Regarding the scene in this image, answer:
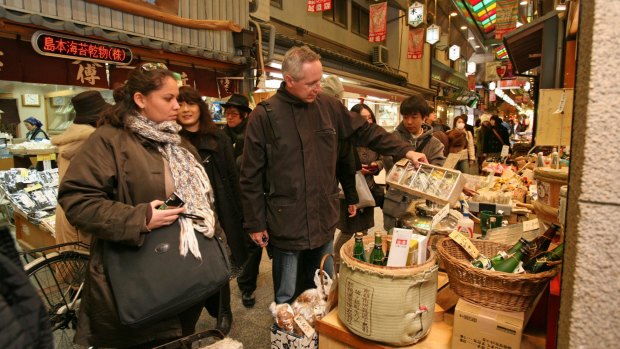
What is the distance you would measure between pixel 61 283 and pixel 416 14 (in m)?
12.5

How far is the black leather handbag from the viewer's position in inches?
65.1

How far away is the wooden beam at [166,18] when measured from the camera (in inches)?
220

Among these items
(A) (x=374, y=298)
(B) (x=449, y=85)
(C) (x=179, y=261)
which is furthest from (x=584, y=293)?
(B) (x=449, y=85)

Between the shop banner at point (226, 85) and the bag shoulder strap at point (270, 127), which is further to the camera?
the shop banner at point (226, 85)

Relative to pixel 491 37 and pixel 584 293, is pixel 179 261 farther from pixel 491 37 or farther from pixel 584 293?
pixel 491 37

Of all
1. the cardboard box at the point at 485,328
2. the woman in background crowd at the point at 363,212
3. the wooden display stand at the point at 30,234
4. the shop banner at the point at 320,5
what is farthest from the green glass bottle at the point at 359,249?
the shop banner at the point at 320,5

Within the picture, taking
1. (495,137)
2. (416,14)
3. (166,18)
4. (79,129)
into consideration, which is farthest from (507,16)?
(79,129)

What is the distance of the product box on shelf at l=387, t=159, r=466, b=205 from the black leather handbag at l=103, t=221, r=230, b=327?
1243mm

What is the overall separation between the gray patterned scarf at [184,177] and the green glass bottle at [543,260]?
1.50 metres

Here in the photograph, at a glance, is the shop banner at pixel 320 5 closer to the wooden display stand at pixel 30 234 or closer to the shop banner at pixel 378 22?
the shop banner at pixel 378 22

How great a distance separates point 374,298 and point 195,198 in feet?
3.42

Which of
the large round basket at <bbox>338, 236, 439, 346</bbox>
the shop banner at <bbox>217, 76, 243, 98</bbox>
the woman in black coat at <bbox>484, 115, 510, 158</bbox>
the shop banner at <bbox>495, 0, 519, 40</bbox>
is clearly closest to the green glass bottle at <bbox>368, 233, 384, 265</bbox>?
the large round basket at <bbox>338, 236, 439, 346</bbox>

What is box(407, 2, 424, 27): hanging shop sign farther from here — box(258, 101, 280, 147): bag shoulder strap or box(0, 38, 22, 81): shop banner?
box(258, 101, 280, 147): bag shoulder strap

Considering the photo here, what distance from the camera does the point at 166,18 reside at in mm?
6238
